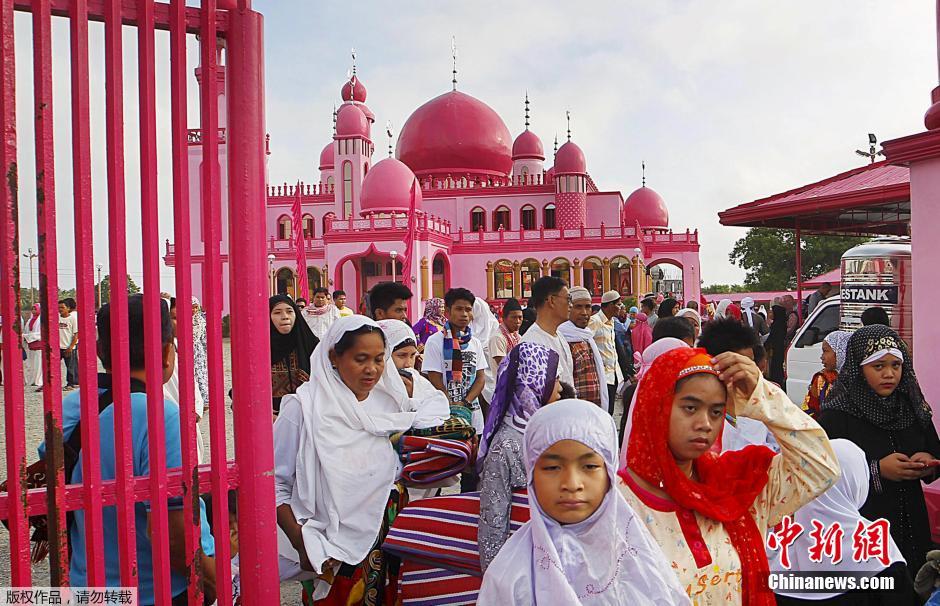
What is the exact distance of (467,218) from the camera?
30.9 metres

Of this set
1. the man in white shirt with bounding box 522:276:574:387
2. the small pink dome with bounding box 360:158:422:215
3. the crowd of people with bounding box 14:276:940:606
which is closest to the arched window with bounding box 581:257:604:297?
the small pink dome with bounding box 360:158:422:215

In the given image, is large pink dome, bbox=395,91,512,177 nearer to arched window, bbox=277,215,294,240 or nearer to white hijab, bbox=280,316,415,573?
arched window, bbox=277,215,294,240

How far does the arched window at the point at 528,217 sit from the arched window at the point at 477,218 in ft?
5.43

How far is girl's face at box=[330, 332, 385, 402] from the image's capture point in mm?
2826

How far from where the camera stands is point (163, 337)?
83.8 inches

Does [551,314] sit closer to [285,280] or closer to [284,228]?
[285,280]

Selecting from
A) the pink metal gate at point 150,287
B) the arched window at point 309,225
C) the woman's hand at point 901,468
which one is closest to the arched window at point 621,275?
the arched window at point 309,225

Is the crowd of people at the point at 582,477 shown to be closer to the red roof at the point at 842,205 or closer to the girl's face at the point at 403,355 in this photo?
the girl's face at the point at 403,355

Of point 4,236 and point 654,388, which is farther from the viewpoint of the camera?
point 654,388

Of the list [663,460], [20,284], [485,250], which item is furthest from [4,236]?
[485,250]

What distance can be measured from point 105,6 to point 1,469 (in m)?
5.75

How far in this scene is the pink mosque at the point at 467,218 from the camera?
2569 centimetres

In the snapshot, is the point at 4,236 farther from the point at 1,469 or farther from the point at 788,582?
the point at 1,469

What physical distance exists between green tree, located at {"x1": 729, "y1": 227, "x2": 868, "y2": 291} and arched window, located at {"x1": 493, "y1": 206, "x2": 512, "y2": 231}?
1330 centimetres
